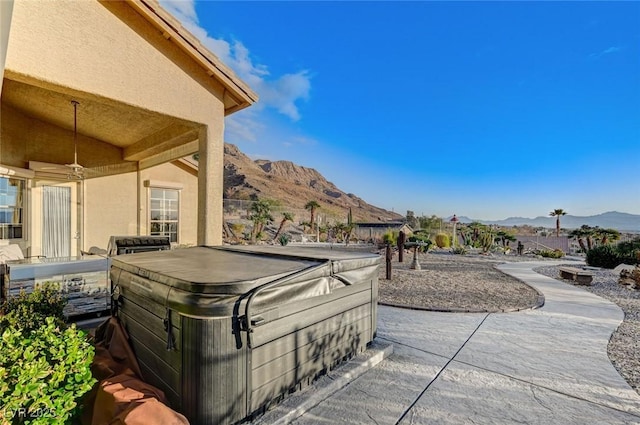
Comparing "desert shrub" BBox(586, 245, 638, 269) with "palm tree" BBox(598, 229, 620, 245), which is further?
"palm tree" BBox(598, 229, 620, 245)

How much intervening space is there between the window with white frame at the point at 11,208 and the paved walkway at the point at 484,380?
25.1 ft

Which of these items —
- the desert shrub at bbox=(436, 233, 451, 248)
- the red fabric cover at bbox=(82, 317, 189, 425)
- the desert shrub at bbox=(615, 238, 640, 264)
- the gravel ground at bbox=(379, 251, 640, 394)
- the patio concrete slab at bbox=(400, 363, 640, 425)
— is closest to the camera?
the red fabric cover at bbox=(82, 317, 189, 425)

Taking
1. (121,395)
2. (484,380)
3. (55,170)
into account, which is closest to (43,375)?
(121,395)

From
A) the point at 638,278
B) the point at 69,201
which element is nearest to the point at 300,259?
the point at 69,201

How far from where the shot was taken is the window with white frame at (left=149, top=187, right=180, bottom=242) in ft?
28.6

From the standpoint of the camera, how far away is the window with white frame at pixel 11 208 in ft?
19.8

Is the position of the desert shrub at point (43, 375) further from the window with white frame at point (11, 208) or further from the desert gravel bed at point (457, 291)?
the window with white frame at point (11, 208)

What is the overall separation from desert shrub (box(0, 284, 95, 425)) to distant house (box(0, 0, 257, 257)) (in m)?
2.13

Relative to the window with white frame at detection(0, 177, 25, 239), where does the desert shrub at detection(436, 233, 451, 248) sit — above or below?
below

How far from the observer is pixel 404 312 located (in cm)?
528

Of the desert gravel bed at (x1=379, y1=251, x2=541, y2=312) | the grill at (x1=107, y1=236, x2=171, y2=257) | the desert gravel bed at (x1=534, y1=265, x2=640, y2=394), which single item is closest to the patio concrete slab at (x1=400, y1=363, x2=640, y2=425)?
the desert gravel bed at (x1=534, y1=265, x2=640, y2=394)

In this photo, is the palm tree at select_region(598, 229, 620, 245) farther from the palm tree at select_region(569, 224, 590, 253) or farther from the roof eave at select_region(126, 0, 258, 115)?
the roof eave at select_region(126, 0, 258, 115)

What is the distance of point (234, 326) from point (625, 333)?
5.95 meters

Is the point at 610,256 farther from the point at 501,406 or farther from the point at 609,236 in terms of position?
the point at 501,406
